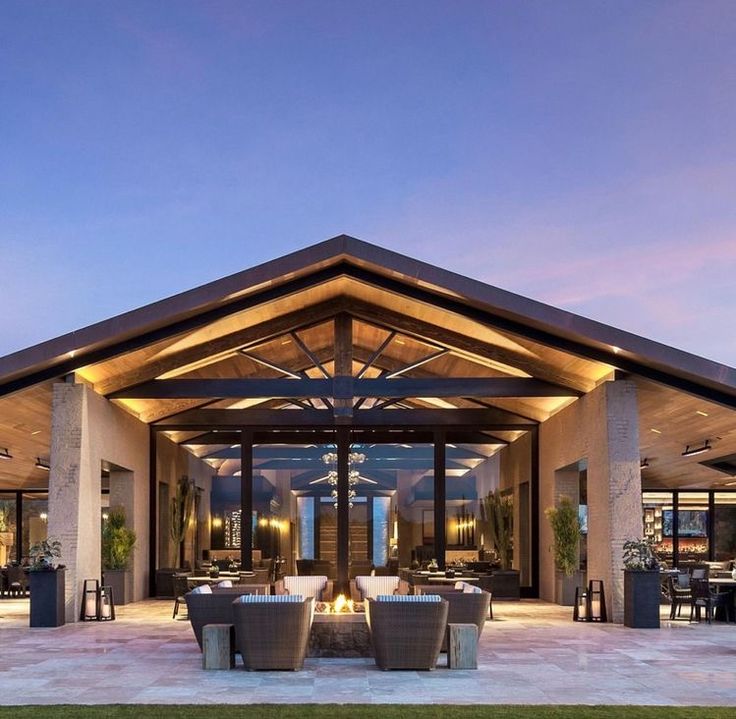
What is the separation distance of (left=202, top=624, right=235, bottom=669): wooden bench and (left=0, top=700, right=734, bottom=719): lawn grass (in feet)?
7.21

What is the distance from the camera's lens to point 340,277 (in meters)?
16.4

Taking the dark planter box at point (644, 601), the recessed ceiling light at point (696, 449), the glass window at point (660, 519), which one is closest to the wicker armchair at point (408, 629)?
the dark planter box at point (644, 601)

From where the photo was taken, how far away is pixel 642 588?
15.5 metres

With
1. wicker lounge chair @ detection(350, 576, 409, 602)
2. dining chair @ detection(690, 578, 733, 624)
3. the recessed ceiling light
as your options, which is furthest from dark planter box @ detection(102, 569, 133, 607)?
the recessed ceiling light

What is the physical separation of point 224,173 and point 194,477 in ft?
23.3

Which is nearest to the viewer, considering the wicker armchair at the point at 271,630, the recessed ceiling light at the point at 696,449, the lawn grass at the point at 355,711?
the lawn grass at the point at 355,711

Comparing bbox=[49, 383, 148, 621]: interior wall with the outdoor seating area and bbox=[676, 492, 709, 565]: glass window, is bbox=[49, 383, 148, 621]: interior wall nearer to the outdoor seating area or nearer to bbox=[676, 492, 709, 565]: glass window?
the outdoor seating area

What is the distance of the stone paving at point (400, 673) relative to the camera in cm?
931

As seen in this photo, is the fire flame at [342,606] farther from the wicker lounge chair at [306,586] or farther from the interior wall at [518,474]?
the interior wall at [518,474]

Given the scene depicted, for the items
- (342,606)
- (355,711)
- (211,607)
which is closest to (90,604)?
(342,606)

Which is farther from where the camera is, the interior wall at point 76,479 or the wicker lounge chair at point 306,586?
the interior wall at point 76,479

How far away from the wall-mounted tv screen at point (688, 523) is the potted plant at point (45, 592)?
18.1 metres

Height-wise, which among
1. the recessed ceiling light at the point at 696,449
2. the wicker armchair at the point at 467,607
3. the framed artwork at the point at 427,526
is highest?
the recessed ceiling light at the point at 696,449

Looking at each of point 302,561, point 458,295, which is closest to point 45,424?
point 302,561
